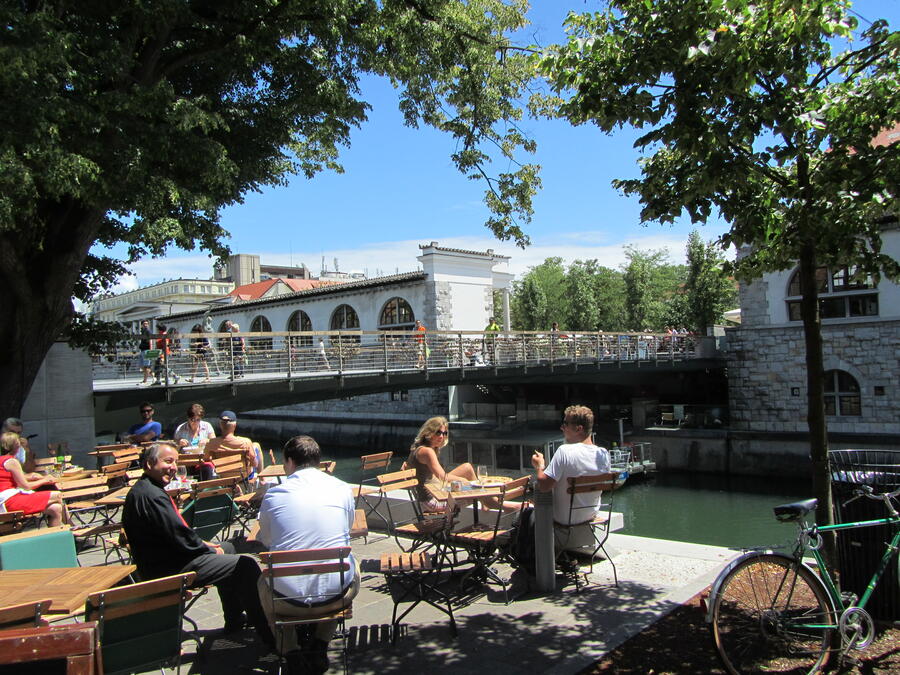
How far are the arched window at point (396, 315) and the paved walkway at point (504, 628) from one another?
2645 cm

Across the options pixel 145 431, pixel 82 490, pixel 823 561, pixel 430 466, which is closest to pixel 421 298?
pixel 145 431

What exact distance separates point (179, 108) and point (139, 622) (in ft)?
19.4

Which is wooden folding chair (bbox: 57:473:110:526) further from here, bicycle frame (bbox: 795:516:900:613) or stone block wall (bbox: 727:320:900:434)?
stone block wall (bbox: 727:320:900:434)

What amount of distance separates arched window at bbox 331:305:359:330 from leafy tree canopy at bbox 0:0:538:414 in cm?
2280

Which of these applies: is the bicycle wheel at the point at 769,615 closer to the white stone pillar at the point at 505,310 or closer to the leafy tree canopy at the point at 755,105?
the leafy tree canopy at the point at 755,105

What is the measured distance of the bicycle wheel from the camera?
10.6 feet

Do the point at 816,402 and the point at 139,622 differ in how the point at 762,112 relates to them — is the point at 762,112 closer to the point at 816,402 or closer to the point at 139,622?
the point at 816,402

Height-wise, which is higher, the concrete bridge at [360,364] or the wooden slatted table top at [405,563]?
the concrete bridge at [360,364]

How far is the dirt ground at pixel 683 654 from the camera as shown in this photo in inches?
134

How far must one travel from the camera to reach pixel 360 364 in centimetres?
1628

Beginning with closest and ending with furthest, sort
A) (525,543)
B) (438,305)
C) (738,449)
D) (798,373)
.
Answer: (525,543) < (738,449) < (798,373) < (438,305)

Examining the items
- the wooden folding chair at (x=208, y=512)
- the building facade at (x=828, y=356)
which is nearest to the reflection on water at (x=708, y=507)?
the building facade at (x=828, y=356)

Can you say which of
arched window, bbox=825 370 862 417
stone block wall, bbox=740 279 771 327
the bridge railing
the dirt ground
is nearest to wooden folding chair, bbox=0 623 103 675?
the dirt ground

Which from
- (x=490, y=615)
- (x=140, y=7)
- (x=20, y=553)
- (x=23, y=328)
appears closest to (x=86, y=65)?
(x=140, y=7)
